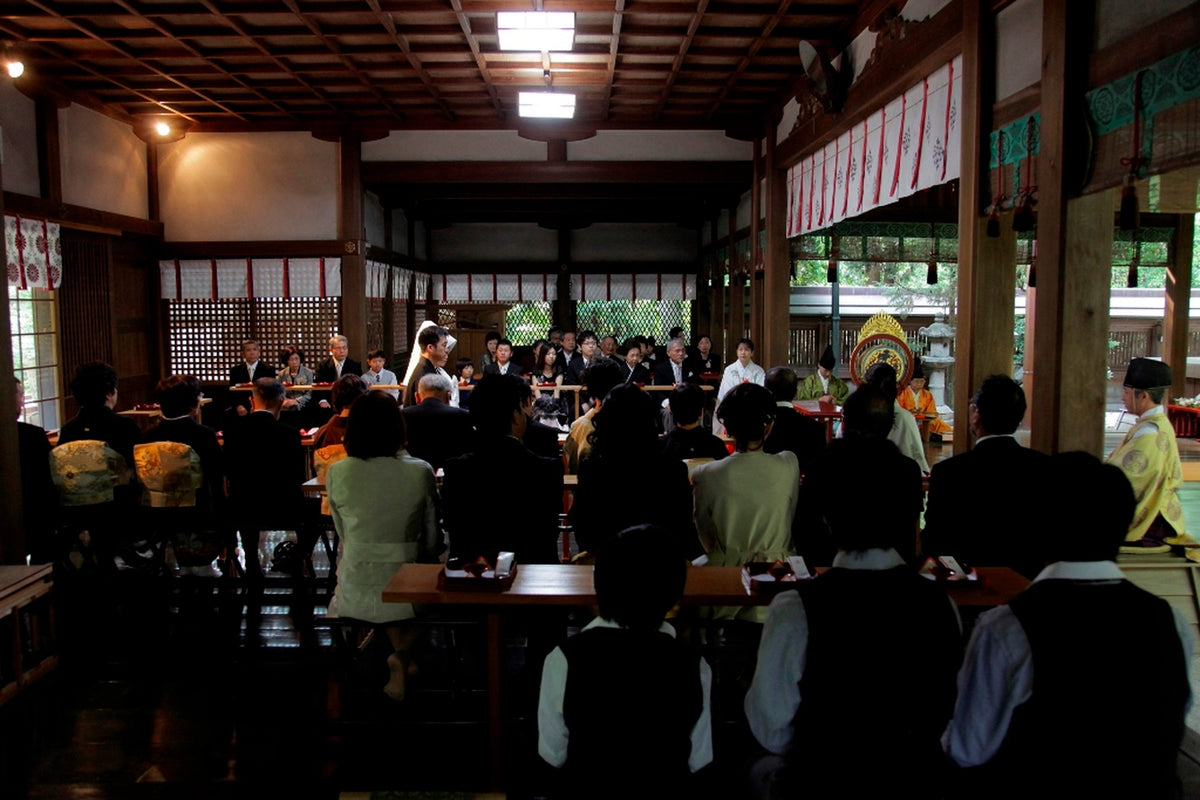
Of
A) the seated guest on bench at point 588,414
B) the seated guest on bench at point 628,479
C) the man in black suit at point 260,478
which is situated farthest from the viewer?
the seated guest on bench at point 588,414

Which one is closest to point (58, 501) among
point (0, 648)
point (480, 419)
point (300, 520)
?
point (0, 648)

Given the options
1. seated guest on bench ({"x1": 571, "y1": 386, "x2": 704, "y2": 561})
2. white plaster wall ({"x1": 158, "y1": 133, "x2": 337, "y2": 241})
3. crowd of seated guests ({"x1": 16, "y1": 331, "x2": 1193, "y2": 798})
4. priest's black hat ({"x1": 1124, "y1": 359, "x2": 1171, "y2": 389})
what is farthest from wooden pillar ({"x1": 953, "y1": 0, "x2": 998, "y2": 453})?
white plaster wall ({"x1": 158, "y1": 133, "x2": 337, "y2": 241})

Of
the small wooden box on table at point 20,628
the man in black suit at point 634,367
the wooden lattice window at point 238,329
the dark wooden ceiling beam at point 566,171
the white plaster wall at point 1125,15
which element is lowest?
the small wooden box on table at point 20,628

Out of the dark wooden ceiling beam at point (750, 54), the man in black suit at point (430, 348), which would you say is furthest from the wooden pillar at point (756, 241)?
the man in black suit at point (430, 348)

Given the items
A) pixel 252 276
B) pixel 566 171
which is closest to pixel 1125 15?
pixel 566 171

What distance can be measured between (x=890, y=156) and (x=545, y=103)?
388 centimetres

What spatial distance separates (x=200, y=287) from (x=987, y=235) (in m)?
10.1

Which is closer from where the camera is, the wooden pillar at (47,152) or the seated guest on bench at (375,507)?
the seated guest on bench at (375,507)

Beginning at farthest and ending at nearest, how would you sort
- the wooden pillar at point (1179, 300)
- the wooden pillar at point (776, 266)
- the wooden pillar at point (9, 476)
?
the wooden pillar at point (1179, 300) → the wooden pillar at point (776, 266) → the wooden pillar at point (9, 476)

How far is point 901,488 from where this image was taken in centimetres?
218

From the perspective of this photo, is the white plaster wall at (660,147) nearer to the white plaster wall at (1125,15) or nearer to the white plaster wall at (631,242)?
the white plaster wall at (631,242)

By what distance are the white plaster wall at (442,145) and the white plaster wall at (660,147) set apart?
2.22 feet

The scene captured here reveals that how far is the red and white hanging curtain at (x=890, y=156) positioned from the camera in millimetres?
5715

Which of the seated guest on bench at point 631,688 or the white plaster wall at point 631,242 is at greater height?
the white plaster wall at point 631,242
